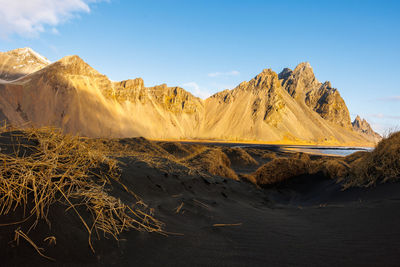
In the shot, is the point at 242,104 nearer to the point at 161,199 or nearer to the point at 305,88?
the point at 305,88

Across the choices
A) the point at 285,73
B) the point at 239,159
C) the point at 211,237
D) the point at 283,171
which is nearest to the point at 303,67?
the point at 285,73

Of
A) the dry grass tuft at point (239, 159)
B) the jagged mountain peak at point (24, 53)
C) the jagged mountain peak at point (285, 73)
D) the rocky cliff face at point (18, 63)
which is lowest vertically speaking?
the dry grass tuft at point (239, 159)

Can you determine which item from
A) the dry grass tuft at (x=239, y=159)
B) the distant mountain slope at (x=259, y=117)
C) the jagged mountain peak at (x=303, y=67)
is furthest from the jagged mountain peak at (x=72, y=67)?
the jagged mountain peak at (x=303, y=67)

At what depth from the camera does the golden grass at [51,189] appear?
1687mm

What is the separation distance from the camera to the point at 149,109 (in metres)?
59.0

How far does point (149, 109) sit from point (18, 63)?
147ft

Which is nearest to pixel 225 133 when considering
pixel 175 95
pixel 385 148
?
pixel 175 95

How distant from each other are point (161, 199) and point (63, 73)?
5305 cm

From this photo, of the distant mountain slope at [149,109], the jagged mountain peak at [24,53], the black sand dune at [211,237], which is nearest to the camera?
the black sand dune at [211,237]

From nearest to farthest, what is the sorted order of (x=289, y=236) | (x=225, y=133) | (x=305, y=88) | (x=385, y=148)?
(x=289, y=236), (x=385, y=148), (x=225, y=133), (x=305, y=88)

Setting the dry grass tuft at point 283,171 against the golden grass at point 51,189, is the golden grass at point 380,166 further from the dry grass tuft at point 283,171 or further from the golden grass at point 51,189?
the golden grass at point 51,189

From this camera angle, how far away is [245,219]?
3033 millimetres

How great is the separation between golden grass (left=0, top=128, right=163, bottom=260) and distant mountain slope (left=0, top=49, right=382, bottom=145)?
34998 mm

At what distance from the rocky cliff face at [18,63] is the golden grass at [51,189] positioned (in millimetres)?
79939
